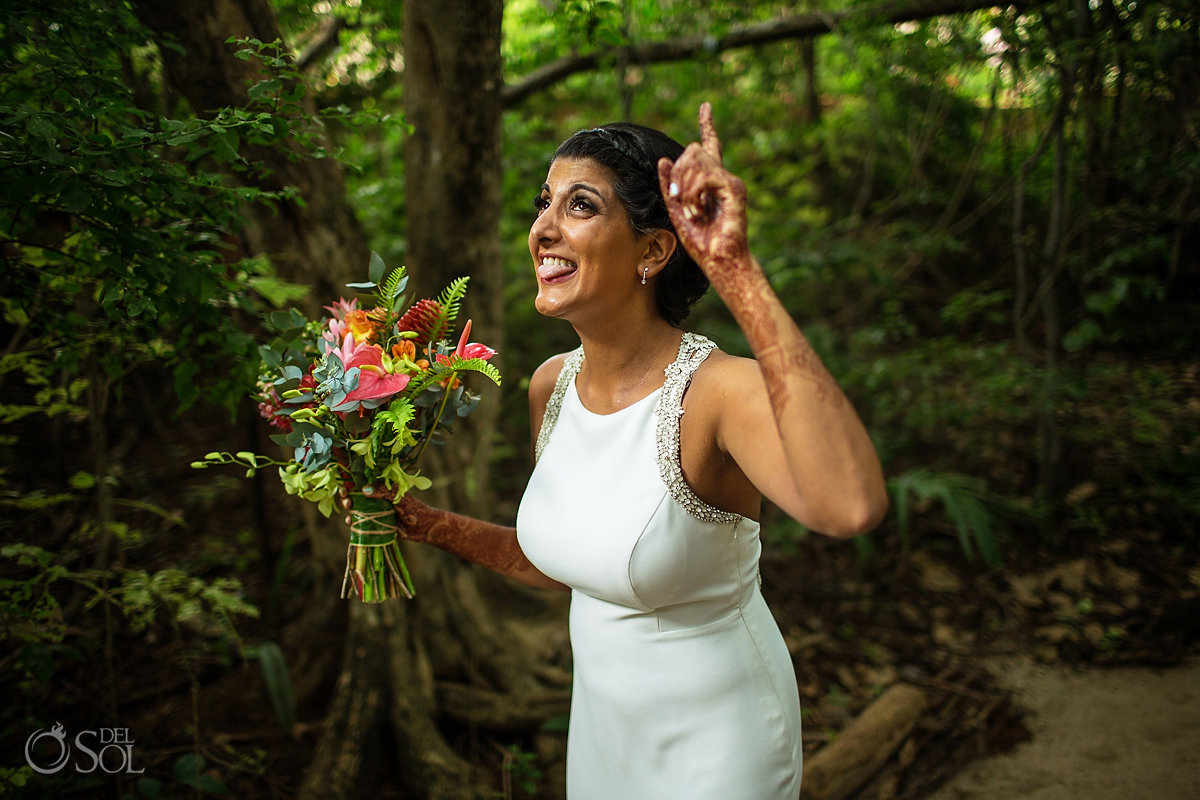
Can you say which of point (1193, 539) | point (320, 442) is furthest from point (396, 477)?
point (1193, 539)

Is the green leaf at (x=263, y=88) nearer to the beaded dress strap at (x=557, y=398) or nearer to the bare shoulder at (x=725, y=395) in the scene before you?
the beaded dress strap at (x=557, y=398)

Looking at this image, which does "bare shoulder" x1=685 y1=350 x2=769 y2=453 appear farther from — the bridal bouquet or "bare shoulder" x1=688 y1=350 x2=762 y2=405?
the bridal bouquet

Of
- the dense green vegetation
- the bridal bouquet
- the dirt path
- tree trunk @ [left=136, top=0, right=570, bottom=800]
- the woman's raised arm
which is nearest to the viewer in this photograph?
the woman's raised arm

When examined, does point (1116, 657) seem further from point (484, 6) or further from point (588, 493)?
point (484, 6)

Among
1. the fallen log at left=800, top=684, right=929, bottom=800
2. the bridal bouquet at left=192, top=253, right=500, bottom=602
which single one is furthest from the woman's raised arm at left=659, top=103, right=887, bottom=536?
the fallen log at left=800, top=684, right=929, bottom=800

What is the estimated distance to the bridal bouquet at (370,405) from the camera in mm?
1460

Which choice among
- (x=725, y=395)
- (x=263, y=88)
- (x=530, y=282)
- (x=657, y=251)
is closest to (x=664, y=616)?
(x=725, y=395)

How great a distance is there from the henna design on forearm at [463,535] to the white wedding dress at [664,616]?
0.51 feet

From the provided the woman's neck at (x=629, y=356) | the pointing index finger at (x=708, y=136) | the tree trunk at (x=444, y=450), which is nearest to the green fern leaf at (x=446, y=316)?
the woman's neck at (x=629, y=356)

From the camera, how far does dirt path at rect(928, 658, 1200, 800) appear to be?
270cm

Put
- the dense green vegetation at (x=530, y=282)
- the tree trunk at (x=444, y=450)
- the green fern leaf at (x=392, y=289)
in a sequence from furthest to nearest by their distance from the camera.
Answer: the tree trunk at (x=444, y=450) < the dense green vegetation at (x=530, y=282) < the green fern leaf at (x=392, y=289)

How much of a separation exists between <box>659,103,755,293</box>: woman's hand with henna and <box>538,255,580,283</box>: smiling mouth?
1.25 ft

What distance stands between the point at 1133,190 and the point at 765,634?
12.9 ft

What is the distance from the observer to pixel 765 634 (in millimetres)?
1703
